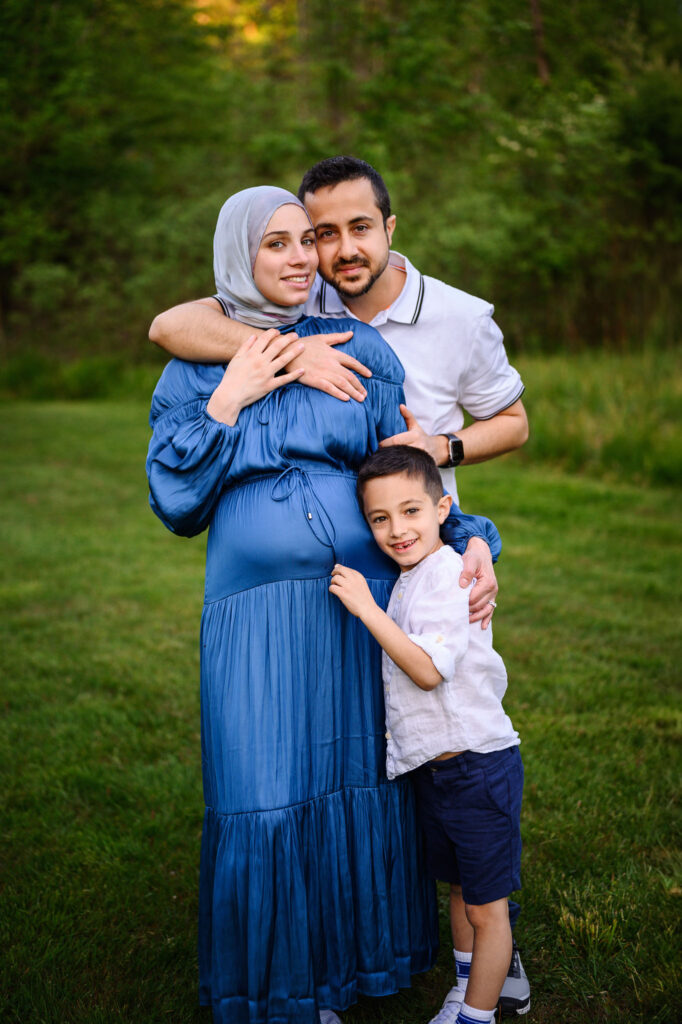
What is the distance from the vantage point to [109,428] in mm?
12352

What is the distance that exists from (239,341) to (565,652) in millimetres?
3267

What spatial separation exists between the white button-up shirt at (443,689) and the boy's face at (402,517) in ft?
0.15

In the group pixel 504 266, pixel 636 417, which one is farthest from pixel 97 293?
pixel 636 417

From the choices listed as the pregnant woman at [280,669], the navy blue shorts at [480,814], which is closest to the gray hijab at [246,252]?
the pregnant woman at [280,669]

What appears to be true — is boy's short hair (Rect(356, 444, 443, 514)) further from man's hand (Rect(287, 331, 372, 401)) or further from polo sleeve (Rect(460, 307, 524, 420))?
polo sleeve (Rect(460, 307, 524, 420))

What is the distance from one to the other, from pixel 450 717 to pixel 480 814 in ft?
0.89

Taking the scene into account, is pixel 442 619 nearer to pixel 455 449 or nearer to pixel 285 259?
pixel 455 449

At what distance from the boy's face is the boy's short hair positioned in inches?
0.5

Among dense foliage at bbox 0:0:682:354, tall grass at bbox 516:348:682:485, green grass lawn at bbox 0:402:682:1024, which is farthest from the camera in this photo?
dense foliage at bbox 0:0:682:354

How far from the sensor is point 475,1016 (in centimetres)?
226

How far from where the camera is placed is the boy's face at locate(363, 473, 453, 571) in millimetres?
2238

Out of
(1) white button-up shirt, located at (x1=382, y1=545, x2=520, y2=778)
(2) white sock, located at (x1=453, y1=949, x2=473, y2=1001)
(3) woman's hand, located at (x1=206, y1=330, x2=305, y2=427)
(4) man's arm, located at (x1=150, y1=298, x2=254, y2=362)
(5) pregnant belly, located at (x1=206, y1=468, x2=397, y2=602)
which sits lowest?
(2) white sock, located at (x1=453, y1=949, x2=473, y2=1001)

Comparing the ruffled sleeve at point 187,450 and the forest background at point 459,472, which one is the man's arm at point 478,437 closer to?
the ruffled sleeve at point 187,450

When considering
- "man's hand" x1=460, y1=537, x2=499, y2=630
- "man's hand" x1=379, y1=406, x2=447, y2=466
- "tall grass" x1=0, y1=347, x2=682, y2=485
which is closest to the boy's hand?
"man's hand" x1=460, y1=537, x2=499, y2=630
